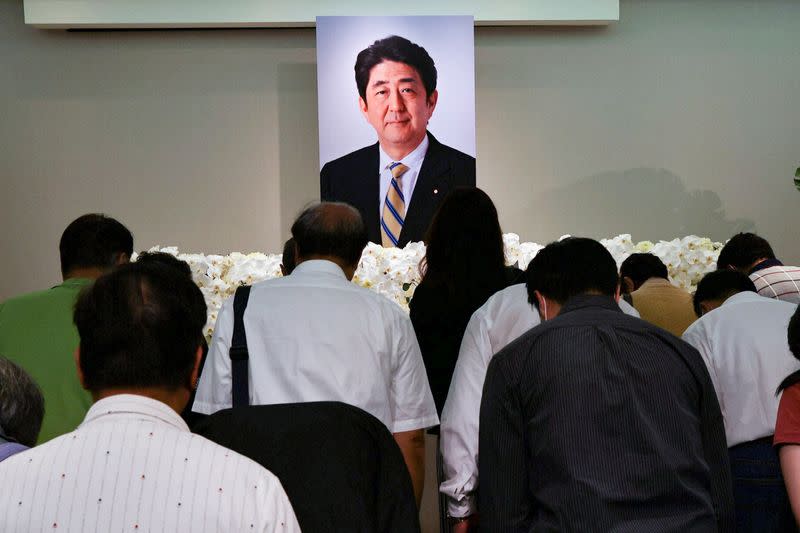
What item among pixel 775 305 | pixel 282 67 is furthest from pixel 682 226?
pixel 775 305

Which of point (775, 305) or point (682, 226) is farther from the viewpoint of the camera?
point (682, 226)

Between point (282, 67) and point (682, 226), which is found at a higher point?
point (282, 67)

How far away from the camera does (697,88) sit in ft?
23.3

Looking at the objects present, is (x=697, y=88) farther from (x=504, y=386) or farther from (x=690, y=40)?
(x=504, y=386)

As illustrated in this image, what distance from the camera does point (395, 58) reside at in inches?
252

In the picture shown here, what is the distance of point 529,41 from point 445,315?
431 cm

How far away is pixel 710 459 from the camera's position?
2.11m

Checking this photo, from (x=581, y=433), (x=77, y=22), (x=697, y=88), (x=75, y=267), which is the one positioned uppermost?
(x=77, y=22)

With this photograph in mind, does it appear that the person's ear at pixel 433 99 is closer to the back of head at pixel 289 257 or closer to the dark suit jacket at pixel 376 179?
the dark suit jacket at pixel 376 179

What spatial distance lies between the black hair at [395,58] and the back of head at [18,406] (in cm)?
473

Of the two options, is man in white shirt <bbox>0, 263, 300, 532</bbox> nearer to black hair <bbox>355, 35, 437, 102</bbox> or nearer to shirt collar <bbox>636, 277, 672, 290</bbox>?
shirt collar <bbox>636, 277, 672, 290</bbox>

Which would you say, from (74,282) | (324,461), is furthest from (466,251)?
(324,461)

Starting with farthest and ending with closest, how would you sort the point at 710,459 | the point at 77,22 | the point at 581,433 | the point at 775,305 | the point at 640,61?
the point at 640,61 → the point at 77,22 → the point at 775,305 → the point at 710,459 → the point at 581,433

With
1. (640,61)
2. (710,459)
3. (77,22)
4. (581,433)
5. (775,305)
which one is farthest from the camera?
(640,61)
